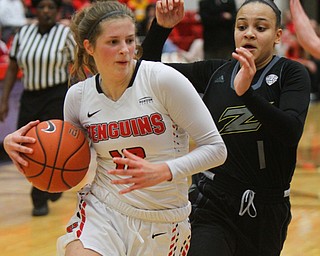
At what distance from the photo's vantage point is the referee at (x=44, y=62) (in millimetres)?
6770

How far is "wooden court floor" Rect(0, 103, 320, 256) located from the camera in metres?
5.48

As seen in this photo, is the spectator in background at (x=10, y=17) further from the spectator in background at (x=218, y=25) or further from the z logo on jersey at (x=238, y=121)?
the z logo on jersey at (x=238, y=121)

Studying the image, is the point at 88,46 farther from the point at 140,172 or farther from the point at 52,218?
the point at 52,218

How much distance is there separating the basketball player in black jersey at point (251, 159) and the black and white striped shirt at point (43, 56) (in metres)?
3.39

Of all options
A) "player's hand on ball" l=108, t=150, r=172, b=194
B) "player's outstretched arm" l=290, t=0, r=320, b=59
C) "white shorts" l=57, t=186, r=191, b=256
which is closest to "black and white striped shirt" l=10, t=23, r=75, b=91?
"player's outstretched arm" l=290, t=0, r=320, b=59

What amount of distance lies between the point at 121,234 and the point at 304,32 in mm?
1779

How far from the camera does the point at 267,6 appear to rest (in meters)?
3.51

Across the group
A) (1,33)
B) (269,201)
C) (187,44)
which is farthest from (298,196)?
(187,44)

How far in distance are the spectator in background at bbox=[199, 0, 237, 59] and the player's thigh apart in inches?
359

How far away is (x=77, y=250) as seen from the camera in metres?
3.00

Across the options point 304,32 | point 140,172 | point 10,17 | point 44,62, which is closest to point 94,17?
point 140,172

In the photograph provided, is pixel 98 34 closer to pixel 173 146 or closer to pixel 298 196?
pixel 173 146

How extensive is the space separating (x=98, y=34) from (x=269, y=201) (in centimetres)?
125

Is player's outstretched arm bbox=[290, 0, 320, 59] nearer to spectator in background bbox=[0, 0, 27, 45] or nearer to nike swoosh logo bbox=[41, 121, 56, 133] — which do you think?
nike swoosh logo bbox=[41, 121, 56, 133]
